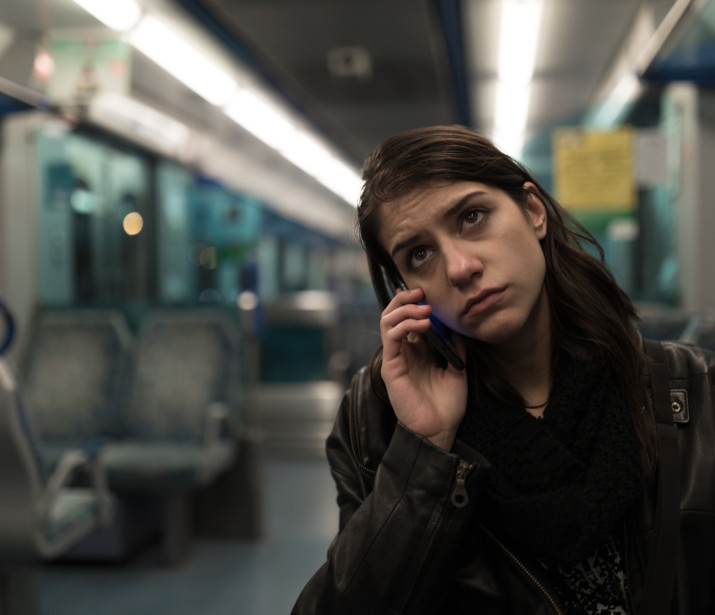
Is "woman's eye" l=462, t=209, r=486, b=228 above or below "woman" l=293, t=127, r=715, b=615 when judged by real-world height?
above

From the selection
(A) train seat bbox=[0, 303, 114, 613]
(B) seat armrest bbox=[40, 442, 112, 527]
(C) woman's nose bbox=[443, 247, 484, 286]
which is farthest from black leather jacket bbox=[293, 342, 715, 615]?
(B) seat armrest bbox=[40, 442, 112, 527]

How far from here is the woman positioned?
108 centimetres

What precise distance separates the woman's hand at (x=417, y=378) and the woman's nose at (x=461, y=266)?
94 millimetres

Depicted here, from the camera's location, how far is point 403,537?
1.08 meters

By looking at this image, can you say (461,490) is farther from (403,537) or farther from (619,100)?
(619,100)

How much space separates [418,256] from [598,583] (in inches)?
24.0

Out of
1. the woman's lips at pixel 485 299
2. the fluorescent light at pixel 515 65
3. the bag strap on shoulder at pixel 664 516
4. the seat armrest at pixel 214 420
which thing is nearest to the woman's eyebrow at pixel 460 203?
the woman's lips at pixel 485 299

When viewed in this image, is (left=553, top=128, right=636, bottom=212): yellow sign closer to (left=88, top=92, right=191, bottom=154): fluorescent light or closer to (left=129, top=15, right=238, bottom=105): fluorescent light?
(left=129, top=15, right=238, bottom=105): fluorescent light

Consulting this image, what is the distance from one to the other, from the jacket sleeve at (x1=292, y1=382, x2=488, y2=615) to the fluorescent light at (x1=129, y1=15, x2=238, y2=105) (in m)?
4.18

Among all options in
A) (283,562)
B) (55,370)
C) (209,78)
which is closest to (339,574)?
(283,562)

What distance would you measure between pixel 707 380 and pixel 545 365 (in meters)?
0.27

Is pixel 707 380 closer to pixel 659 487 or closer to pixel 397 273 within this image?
pixel 659 487

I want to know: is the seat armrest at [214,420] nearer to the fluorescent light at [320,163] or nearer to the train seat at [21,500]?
the train seat at [21,500]

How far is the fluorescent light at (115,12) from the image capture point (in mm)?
3930
